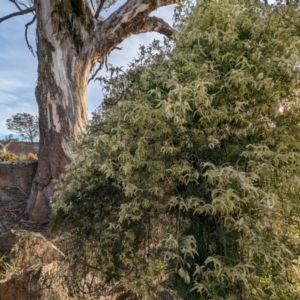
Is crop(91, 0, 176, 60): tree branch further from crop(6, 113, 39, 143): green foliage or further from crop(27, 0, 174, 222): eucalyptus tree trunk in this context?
crop(6, 113, 39, 143): green foliage

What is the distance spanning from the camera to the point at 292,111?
0.80 metres

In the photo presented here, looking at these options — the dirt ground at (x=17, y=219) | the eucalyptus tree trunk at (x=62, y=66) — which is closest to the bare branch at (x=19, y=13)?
the eucalyptus tree trunk at (x=62, y=66)

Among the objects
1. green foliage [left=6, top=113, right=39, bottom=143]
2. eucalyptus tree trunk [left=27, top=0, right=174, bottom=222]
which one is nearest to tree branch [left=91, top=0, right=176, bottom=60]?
eucalyptus tree trunk [left=27, top=0, right=174, bottom=222]

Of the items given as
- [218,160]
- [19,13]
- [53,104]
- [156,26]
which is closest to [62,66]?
[53,104]

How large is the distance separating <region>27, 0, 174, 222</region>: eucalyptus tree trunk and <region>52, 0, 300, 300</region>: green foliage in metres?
1.70

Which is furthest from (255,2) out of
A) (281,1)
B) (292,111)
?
(292,111)

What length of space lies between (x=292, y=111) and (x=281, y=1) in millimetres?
327

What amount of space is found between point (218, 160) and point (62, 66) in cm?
220

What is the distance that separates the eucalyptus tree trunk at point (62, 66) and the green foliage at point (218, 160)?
170cm

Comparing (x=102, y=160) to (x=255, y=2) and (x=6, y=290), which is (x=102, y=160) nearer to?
(x=255, y=2)

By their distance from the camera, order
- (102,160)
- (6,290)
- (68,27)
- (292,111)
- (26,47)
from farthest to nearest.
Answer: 1. (26,47)
2. (68,27)
3. (6,290)
4. (102,160)
5. (292,111)

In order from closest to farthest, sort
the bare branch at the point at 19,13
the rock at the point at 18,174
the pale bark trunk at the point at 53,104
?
1. the pale bark trunk at the point at 53,104
2. the rock at the point at 18,174
3. the bare branch at the point at 19,13

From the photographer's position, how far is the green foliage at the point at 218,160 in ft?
2.23

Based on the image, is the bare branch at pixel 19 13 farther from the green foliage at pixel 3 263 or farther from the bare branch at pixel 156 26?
the green foliage at pixel 3 263
